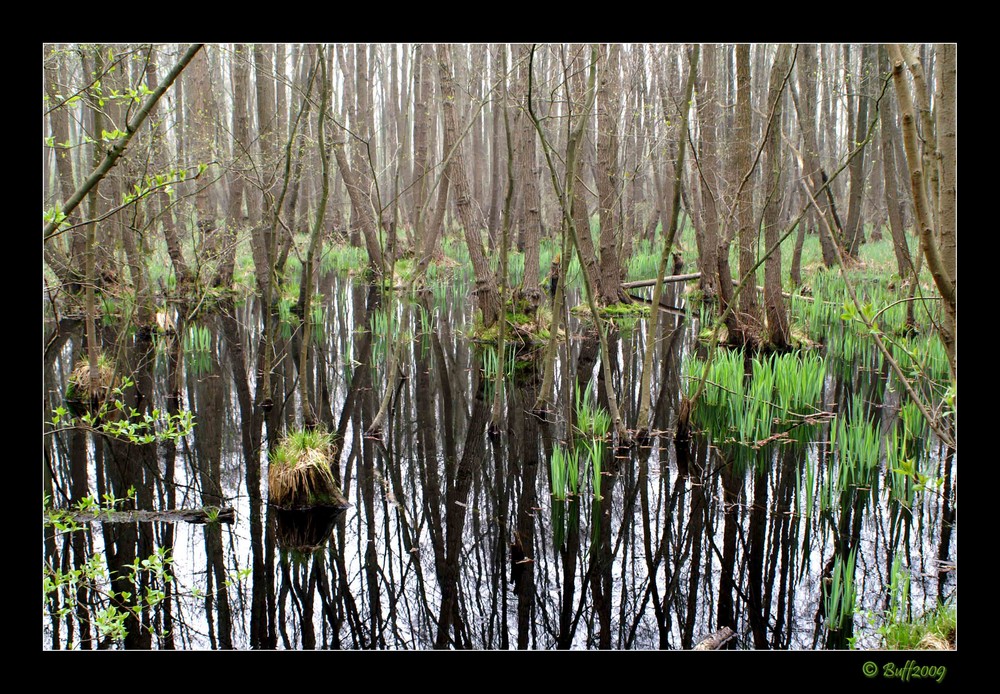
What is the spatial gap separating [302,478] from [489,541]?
112cm

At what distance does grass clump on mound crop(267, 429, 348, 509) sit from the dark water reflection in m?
0.11

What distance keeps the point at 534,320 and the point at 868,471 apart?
493 cm

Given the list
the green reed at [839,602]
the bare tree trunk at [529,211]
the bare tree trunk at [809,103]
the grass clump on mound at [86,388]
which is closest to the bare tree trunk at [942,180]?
the green reed at [839,602]

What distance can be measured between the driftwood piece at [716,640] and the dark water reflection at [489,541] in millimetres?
60

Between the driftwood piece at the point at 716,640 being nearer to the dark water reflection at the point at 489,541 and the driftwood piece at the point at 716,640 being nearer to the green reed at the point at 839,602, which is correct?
the dark water reflection at the point at 489,541

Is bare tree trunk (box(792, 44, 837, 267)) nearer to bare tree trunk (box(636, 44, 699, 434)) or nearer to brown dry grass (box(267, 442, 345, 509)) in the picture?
bare tree trunk (box(636, 44, 699, 434))

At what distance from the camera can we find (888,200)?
833 centimetres

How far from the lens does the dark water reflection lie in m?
3.15

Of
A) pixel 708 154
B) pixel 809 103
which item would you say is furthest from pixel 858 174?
pixel 708 154

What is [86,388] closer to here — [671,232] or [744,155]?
[671,232]

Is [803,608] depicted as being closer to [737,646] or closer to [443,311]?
[737,646]

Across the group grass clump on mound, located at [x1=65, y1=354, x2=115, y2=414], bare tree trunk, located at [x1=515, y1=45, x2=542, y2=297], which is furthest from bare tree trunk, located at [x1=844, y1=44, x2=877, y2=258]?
grass clump on mound, located at [x1=65, y1=354, x2=115, y2=414]

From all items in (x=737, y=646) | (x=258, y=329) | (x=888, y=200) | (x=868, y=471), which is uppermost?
(x=888, y=200)
